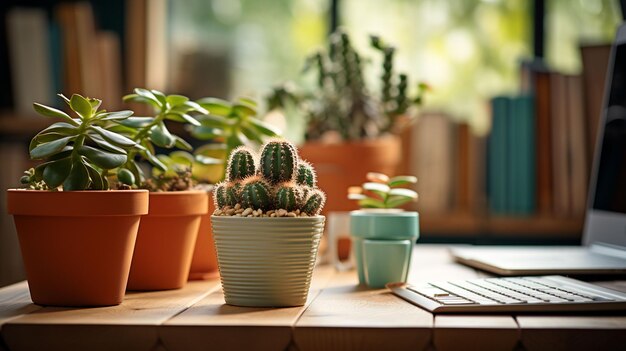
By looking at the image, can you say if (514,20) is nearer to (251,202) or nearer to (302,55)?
(302,55)

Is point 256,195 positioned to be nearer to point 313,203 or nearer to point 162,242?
point 313,203

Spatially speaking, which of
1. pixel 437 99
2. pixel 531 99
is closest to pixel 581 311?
pixel 531 99

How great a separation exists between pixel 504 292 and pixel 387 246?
24 centimetres

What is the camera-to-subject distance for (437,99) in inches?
108

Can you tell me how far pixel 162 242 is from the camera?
45.9 inches

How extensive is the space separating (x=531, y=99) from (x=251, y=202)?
63.1 inches

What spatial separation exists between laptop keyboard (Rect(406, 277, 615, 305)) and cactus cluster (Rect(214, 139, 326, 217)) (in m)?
0.19

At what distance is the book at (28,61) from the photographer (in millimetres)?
2697

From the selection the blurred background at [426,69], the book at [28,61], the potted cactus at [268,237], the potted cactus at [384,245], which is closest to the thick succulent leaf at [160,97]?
the potted cactus at [268,237]

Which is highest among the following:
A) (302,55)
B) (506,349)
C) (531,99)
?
(302,55)

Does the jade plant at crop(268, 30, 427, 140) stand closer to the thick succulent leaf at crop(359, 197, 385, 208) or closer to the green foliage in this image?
the thick succulent leaf at crop(359, 197, 385, 208)

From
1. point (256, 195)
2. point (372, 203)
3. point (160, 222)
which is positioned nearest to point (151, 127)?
point (160, 222)

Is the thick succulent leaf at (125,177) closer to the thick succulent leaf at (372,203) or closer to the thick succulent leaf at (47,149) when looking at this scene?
the thick succulent leaf at (47,149)

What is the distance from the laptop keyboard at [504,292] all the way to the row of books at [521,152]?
1.34m
